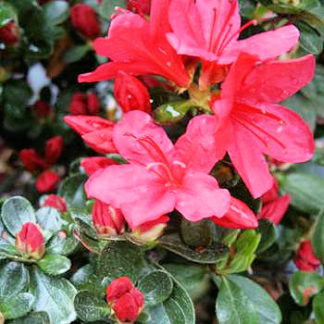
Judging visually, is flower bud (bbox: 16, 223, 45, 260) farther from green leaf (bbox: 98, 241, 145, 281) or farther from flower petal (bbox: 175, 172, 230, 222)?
A: flower petal (bbox: 175, 172, 230, 222)

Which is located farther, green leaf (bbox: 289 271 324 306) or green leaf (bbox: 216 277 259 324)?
green leaf (bbox: 289 271 324 306)

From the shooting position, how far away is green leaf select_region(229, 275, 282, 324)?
0.89 meters

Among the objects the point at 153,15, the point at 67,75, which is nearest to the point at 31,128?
the point at 67,75

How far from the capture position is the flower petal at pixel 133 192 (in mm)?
682

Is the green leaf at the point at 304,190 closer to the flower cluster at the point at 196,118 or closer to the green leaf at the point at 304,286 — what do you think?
the green leaf at the point at 304,286

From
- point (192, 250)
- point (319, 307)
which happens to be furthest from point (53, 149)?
point (319, 307)

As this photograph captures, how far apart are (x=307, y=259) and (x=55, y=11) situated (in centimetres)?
60

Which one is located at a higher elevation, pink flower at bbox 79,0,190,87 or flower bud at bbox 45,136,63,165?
pink flower at bbox 79,0,190,87

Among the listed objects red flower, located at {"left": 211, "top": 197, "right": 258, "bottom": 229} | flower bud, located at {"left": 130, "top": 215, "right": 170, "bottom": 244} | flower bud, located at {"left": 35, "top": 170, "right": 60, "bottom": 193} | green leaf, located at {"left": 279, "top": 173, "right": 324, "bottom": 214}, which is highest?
red flower, located at {"left": 211, "top": 197, "right": 258, "bottom": 229}

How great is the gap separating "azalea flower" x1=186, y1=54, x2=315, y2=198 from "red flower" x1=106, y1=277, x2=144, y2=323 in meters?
0.17

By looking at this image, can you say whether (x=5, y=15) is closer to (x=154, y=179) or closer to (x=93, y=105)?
(x=93, y=105)

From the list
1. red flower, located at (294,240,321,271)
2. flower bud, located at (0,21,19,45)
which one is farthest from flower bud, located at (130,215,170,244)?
flower bud, located at (0,21,19,45)

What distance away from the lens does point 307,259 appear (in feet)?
3.42

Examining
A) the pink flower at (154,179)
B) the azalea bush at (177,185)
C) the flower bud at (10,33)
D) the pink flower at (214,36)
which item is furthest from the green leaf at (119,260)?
the flower bud at (10,33)
